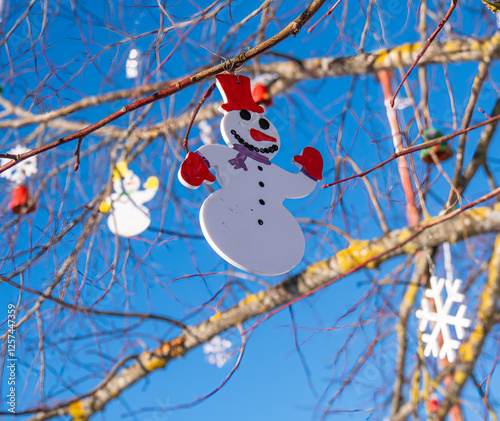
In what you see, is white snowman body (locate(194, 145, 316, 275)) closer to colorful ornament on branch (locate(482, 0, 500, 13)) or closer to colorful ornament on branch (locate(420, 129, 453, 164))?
colorful ornament on branch (locate(482, 0, 500, 13))

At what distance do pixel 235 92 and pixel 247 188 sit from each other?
23 centimetres

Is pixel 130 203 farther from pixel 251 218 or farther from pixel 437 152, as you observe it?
pixel 437 152

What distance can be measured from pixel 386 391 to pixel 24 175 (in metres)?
1.66

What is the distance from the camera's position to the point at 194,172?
1.05m

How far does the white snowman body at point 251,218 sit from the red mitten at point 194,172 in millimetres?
22

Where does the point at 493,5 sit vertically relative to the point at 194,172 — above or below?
above

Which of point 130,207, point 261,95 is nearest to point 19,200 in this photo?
point 130,207

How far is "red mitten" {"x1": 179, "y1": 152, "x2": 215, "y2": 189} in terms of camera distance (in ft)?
3.42

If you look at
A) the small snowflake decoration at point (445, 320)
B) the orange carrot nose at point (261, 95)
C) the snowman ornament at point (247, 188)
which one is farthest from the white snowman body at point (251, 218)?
the orange carrot nose at point (261, 95)

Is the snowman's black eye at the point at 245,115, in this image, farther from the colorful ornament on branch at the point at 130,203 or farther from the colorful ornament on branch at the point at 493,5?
the colorful ornament on branch at the point at 130,203

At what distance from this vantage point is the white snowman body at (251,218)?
1019 millimetres

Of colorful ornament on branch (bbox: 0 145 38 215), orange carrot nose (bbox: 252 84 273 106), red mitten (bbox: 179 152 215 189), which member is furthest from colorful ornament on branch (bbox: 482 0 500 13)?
colorful ornament on branch (bbox: 0 145 38 215)

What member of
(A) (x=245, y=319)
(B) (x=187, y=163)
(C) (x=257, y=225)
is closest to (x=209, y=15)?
(B) (x=187, y=163)

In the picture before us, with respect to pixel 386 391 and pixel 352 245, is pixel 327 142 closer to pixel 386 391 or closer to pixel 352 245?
pixel 352 245
